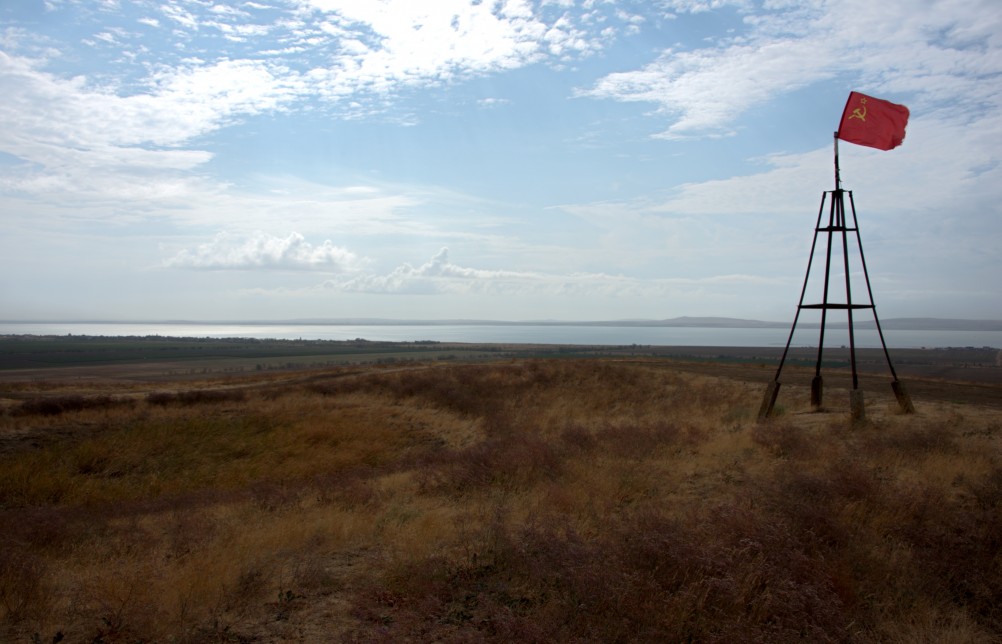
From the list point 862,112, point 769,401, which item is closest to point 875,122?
point 862,112

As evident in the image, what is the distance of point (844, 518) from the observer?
7.59m

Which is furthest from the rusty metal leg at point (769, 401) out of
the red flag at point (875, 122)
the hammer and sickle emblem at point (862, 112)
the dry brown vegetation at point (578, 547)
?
the hammer and sickle emblem at point (862, 112)

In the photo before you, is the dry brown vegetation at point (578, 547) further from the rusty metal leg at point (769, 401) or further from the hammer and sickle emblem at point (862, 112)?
the hammer and sickle emblem at point (862, 112)

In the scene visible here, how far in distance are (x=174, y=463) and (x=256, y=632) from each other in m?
17.8

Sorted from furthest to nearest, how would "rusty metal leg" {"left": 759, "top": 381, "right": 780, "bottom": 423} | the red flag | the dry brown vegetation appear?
"rusty metal leg" {"left": 759, "top": 381, "right": 780, "bottom": 423} → the red flag → the dry brown vegetation

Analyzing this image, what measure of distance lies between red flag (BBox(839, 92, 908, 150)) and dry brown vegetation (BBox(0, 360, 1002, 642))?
6.40 metres

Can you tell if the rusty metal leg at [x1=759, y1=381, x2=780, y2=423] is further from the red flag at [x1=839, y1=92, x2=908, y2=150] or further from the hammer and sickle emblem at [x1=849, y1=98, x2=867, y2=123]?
the hammer and sickle emblem at [x1=849, y1=98, x2=867, y2=123]

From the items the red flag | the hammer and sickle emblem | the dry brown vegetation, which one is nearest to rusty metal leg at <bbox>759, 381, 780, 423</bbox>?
the dry brown vegetation

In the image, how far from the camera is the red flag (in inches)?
558

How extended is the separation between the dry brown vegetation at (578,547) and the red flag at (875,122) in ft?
21.0

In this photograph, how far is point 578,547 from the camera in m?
6.71

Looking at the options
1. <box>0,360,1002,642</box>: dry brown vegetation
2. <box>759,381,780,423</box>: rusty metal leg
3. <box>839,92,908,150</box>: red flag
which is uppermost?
<box>839,92,908,150</box>: red flag

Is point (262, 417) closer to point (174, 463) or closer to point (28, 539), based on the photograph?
point (174, 463)

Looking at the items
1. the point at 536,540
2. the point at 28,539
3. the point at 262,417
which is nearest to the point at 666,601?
the point at 536,540
